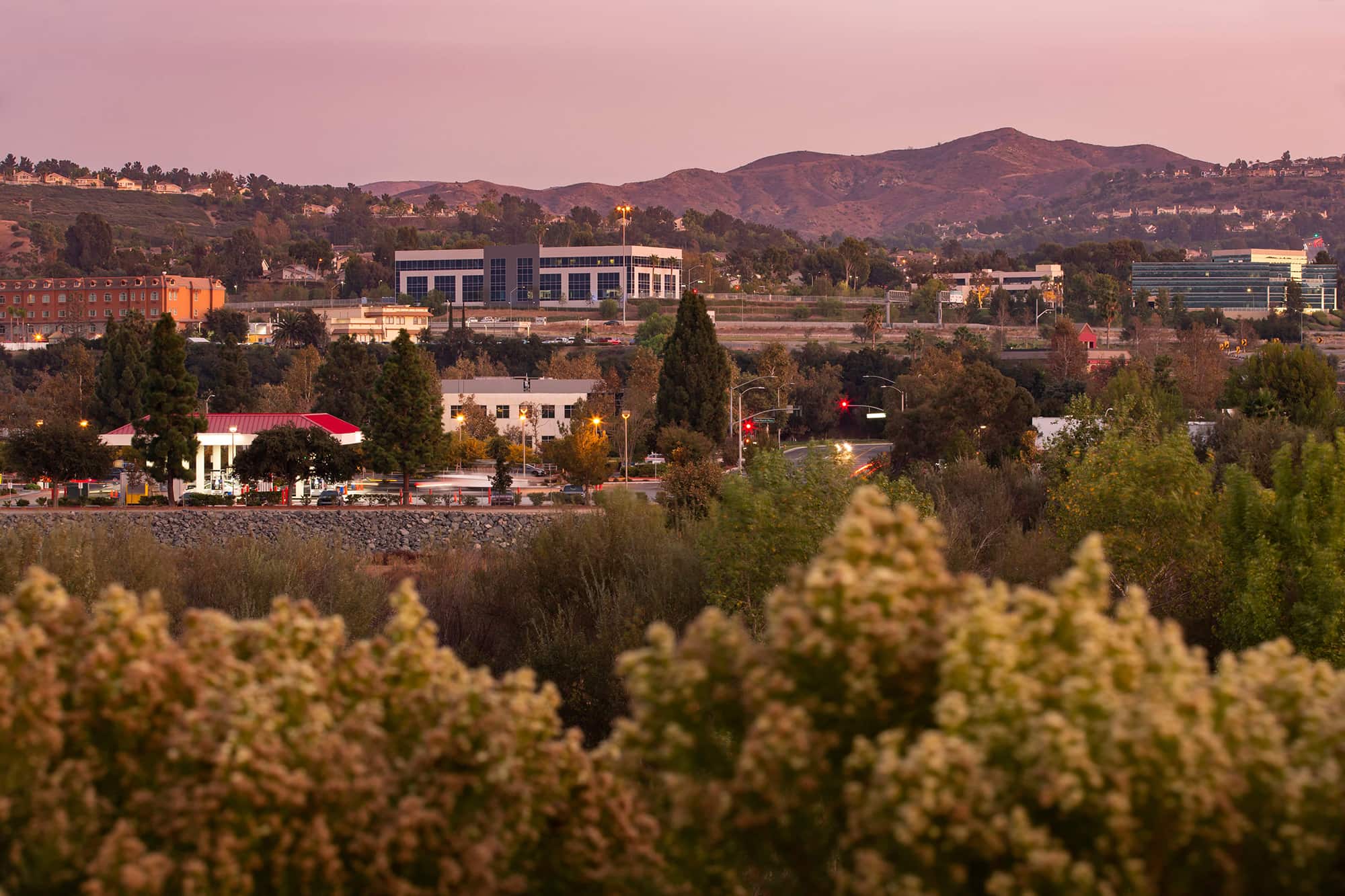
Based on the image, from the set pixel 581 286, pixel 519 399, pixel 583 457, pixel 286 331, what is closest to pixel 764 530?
pixel 583 457

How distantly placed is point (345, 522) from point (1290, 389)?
35.7 m

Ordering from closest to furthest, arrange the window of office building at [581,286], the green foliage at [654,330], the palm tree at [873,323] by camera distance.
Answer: the green foliage at [654,330] → the palm tree at [873,323] → the window of office building at [581,286]

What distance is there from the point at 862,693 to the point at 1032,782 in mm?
850

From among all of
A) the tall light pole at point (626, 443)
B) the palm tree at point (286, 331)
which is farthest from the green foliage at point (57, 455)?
the palm tree at point (286, 331)

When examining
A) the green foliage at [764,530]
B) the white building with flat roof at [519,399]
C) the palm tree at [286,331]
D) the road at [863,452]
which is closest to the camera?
the green foliage at [764,530]

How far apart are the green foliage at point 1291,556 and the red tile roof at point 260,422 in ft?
152

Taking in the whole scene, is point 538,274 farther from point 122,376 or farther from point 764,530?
point 764,530

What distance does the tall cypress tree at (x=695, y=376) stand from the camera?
62469mm

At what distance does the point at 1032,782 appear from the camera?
5836mm

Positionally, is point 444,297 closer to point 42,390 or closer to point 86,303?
point 86,303

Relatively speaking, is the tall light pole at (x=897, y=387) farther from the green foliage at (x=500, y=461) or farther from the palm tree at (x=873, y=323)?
the palm tree at (x=873, y=323)

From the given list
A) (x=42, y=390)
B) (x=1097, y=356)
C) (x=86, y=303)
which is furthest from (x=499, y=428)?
(x=86, y=303)

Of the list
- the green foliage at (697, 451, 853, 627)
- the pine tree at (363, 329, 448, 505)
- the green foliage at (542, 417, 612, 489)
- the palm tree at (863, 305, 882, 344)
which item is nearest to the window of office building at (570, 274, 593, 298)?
the palm tree at (863, 305, 882, 344)

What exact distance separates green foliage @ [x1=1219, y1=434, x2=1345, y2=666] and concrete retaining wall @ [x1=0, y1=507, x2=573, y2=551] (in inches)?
1143
